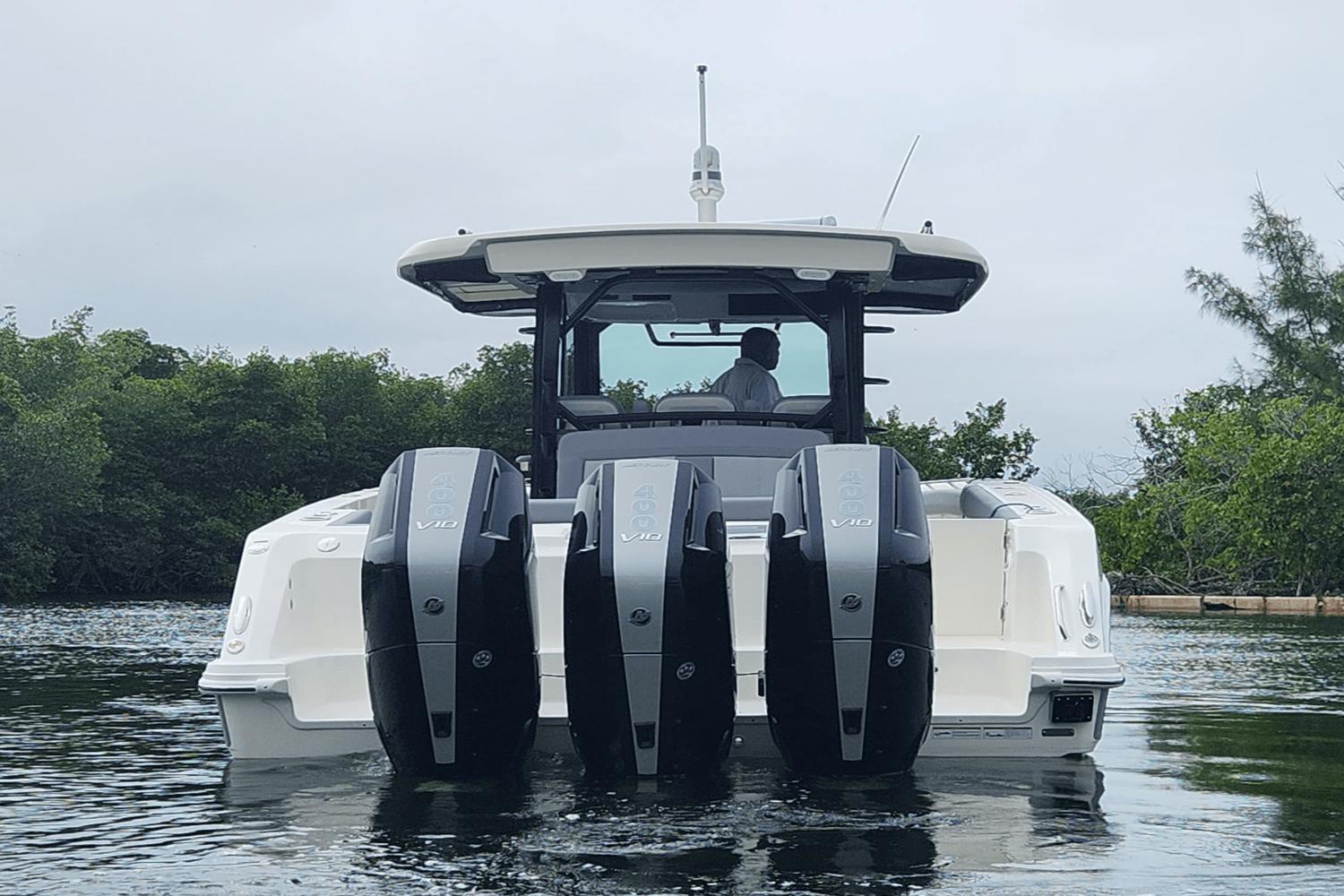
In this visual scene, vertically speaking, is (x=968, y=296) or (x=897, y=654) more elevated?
(x=968, y=296)

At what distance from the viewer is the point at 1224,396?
154 ft

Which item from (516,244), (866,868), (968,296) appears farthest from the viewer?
(968,296)

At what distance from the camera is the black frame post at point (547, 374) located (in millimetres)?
7660

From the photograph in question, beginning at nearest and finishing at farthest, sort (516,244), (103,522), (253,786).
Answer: (253,786)
(516,244)
(103,522)

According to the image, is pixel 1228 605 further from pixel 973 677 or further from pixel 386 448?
pixel 386 448

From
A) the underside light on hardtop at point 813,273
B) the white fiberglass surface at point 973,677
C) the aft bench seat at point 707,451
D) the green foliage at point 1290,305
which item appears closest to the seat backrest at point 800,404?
the aft bench seat at point 707,451

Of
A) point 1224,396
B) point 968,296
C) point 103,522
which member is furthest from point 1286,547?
point 103,522

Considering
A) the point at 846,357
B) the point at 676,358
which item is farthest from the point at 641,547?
the point at 676,358

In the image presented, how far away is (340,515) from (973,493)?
8.31 ft

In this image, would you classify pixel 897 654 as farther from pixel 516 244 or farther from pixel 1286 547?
pixel 1286 547

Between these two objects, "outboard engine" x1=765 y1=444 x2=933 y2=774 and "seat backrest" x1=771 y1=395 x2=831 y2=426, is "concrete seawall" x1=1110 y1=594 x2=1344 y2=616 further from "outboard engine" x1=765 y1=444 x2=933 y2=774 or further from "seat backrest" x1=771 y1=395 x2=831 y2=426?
"outboard engine" x1=765 y1=444 x2=933 y2=774

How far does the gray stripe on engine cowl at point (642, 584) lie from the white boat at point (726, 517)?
54 mm

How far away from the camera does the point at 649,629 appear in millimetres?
5547

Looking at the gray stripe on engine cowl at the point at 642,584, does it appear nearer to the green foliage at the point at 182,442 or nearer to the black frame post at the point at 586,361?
the black frame post at the point at 586,361
